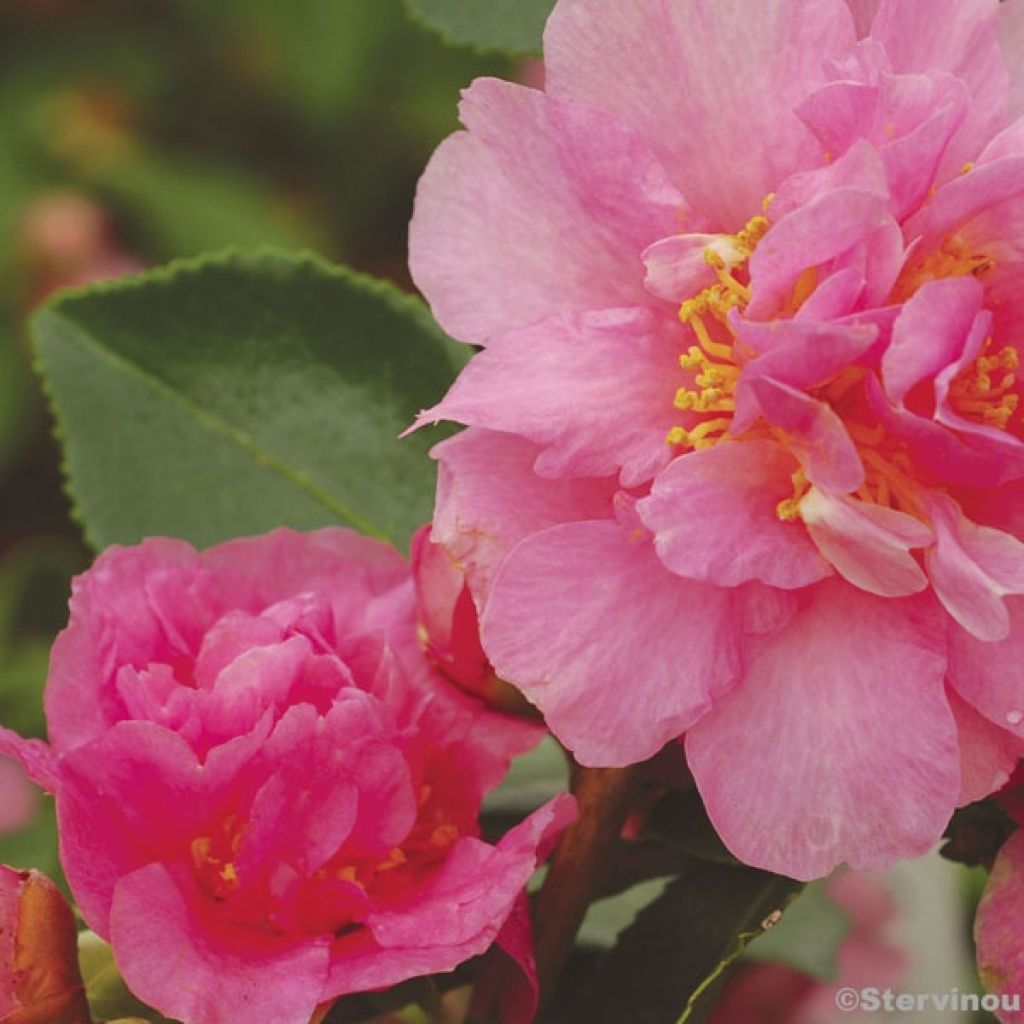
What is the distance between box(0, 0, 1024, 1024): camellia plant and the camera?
45cm

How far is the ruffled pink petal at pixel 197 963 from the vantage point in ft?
1.51

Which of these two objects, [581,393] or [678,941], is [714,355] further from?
[678,941]

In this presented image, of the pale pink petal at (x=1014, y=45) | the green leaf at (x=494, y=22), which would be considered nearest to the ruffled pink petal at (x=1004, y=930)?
the pale pink petal at (x=1014, y=45)

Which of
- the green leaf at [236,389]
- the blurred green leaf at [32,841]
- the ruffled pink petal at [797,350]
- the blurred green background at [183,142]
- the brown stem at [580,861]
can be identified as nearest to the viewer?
the ruffled pink petal at [797,350]

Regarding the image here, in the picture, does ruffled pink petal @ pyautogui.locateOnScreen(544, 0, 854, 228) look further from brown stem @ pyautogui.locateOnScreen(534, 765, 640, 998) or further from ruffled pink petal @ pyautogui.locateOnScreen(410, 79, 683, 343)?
brown stem @ pyautogui.locateOnScreen(534, 765, 640, 998)

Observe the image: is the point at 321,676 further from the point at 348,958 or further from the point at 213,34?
the point at 213,34

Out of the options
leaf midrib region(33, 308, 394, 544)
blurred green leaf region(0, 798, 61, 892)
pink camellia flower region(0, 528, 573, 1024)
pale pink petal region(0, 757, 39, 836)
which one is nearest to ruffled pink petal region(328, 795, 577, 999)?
pink camellia flower region(0, 528, 573, 1024)

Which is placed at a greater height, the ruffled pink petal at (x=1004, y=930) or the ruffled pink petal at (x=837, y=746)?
the ruffled pink petal at (x=837, y=746)

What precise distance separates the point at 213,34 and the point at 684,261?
1565 millimetres

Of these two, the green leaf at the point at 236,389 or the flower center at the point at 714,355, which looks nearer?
the flower center at the point at 714,355

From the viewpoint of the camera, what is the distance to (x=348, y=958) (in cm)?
49

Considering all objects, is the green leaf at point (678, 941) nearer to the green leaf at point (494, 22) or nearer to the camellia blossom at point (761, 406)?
the camellia blossom at point (761, 406)

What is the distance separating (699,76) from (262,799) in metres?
0.23

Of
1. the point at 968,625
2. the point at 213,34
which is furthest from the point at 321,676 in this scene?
the point at 213,34
